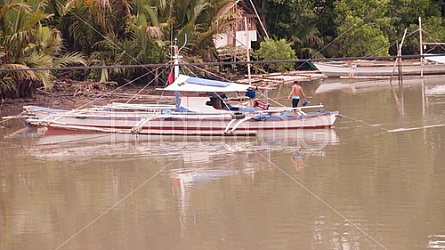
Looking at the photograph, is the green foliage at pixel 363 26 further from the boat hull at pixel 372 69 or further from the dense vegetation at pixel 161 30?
the boat hull at pixel 372 69

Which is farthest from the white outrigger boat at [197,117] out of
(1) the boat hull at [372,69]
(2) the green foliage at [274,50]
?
(1) the boat hull at [372,69]

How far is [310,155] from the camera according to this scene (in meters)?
16.8

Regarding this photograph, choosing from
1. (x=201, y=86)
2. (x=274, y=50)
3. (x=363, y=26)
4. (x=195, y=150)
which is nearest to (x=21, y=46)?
(x=201, y=86)

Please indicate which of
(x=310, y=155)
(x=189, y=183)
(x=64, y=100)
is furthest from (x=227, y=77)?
(x=189, y=183)

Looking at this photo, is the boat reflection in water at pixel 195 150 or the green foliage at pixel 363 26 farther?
the green foliage at pixel 363 26

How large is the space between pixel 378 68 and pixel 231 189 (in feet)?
70.0

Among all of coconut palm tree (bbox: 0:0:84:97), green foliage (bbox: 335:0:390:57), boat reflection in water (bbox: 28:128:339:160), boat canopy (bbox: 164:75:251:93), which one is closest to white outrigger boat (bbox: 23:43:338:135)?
boat canopy (bbox: 164:75:251:93)

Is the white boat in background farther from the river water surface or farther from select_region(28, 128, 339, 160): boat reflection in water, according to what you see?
select_region(28, 128, 339, 160): boat reflection in water

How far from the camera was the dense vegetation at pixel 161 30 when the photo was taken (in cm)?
2375

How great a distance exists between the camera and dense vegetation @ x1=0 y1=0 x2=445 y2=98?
77.9 feet

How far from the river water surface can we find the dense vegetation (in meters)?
3.36

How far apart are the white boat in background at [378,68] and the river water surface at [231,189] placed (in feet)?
41.1

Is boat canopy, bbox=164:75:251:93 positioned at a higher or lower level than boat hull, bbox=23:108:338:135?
higher

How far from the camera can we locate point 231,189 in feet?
45.9
